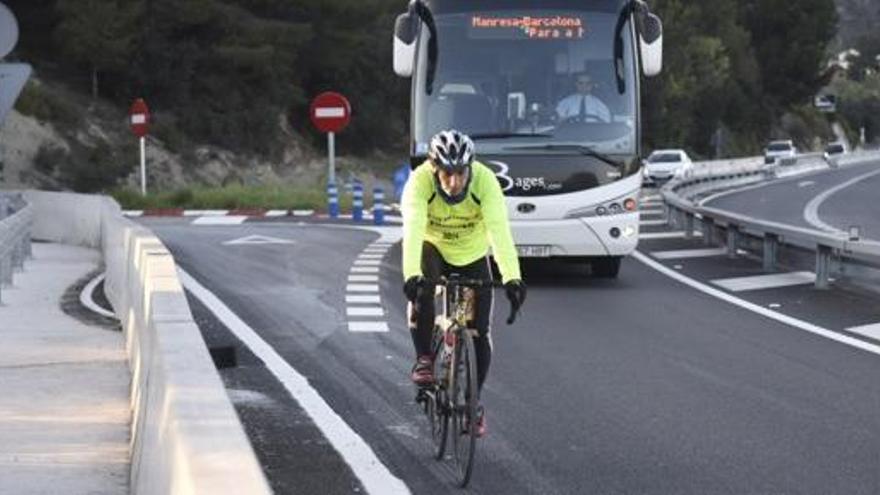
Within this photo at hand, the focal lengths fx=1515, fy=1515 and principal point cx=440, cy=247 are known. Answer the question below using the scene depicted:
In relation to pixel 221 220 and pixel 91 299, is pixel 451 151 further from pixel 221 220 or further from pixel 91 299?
pixel 221 220

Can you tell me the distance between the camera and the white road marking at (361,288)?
17000 mm

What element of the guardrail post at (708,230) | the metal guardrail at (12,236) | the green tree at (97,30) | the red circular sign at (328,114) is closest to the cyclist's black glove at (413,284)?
the metal guardrail at (12,236)

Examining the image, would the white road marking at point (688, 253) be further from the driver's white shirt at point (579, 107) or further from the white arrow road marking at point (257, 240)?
the white arrow road marking at point (257, 240)

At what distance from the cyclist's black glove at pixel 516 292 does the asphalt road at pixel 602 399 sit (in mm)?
890

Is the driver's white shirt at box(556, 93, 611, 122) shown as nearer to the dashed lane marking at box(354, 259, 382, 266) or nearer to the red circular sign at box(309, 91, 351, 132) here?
the dashed lane marking at box(354, 259, 382, 266)

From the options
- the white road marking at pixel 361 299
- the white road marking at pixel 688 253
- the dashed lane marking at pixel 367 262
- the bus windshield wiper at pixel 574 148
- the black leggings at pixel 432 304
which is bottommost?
the white road marking at pixel 688 253

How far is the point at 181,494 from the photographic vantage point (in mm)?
4559

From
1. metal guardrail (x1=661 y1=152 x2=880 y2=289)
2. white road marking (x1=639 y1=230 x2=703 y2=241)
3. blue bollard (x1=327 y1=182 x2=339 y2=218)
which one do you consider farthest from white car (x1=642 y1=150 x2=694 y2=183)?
white road marking (x1=639 y1=230 x2=703 y2=241)

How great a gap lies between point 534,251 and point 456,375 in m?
9.60

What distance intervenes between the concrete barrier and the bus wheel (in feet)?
21.3

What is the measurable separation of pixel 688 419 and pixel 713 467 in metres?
1.40

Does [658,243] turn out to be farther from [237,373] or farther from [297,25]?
[297,25]

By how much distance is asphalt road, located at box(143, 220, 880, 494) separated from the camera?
308 inches

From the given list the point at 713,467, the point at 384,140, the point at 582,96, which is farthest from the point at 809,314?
the point at 384,140
